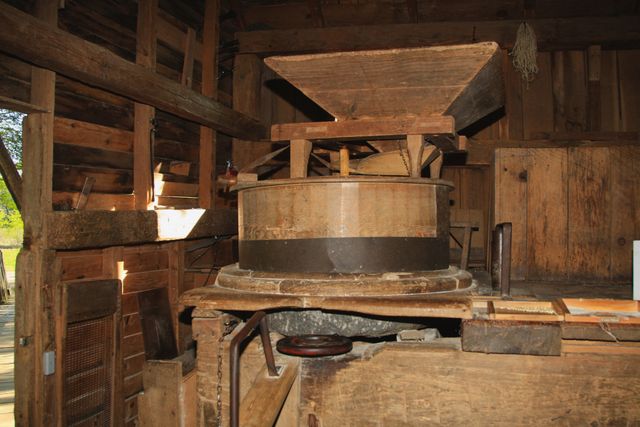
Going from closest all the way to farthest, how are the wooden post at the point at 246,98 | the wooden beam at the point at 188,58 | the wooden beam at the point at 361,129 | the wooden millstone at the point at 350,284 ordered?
the wooden millstone at the point at 350,284, the wooden beam at the point at 361,129, the wooden beam at the point at 188,58, the wooden post at the point at 246,98

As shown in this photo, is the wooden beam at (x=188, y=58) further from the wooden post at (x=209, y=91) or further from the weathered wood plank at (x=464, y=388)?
the weathered wood plank at (x=464, y=388)

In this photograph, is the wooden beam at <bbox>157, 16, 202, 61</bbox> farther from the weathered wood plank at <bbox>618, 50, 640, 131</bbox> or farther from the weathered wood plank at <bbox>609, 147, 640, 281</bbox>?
the weathered wood plank at <bbox>618, 50, 640, 131</bbox>

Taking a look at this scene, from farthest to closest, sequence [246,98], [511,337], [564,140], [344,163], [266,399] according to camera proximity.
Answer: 1. [246,98]
2. [564,140]
3. [344,163]
4. [511,337]
5. [266,399]

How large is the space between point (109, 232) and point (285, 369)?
2109 millimetres

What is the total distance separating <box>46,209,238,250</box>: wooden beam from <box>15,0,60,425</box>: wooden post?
0.37 ft

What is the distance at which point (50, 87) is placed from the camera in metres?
3.58

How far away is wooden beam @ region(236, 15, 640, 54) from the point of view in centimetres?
545

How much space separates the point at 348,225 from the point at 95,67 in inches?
86.3

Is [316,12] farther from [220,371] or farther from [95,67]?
[220,371]

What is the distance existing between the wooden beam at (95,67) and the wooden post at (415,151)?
7.35 feet

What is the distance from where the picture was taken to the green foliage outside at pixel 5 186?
16.2 ft

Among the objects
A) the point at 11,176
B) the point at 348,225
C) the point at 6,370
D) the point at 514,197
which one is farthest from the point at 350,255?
the point at 6,370

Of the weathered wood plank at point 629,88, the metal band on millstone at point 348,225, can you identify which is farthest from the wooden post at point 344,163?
the weathered wood plank at point 629,88

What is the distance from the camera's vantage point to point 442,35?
18.6 ft
